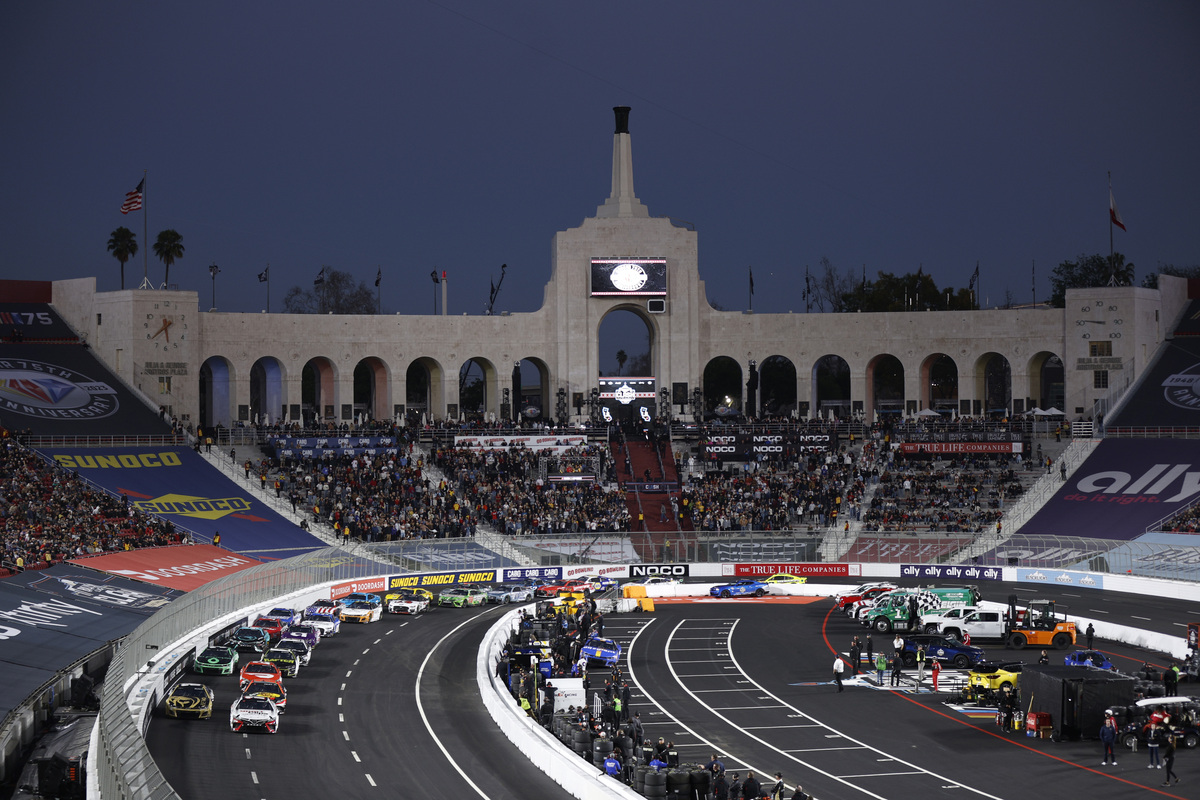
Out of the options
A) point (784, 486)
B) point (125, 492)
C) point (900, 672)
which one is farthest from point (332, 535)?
point (900, 672)

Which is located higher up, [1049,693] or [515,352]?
[515,352]

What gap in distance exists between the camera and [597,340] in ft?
332

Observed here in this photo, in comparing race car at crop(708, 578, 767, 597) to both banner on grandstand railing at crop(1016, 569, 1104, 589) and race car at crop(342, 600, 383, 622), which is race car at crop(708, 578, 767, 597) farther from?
race car at crop(342, 600, 383, 622)

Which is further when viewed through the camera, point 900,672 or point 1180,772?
point 900,672

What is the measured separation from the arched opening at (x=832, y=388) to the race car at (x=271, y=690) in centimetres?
9501

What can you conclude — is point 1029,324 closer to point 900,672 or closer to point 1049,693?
point 900,672

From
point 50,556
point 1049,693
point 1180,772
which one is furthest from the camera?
point 50,556

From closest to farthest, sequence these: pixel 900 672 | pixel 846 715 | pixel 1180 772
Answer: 1. pixel 1180 772
2. pixel 846 715
3. pixel 900 672

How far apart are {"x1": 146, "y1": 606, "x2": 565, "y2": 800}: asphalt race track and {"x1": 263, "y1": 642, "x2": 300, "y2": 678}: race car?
0.60 meters

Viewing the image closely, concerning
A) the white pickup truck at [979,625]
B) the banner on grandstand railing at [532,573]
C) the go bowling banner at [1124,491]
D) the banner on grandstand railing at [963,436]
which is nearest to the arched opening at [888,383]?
the banner on grandstand railing at [963,436]

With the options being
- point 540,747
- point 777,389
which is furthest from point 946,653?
point 777,389

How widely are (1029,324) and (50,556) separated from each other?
72150 mm

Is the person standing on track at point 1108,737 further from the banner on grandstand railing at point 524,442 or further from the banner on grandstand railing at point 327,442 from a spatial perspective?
the banner on grandstand railing at point 327,442

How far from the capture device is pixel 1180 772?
34719 mm
